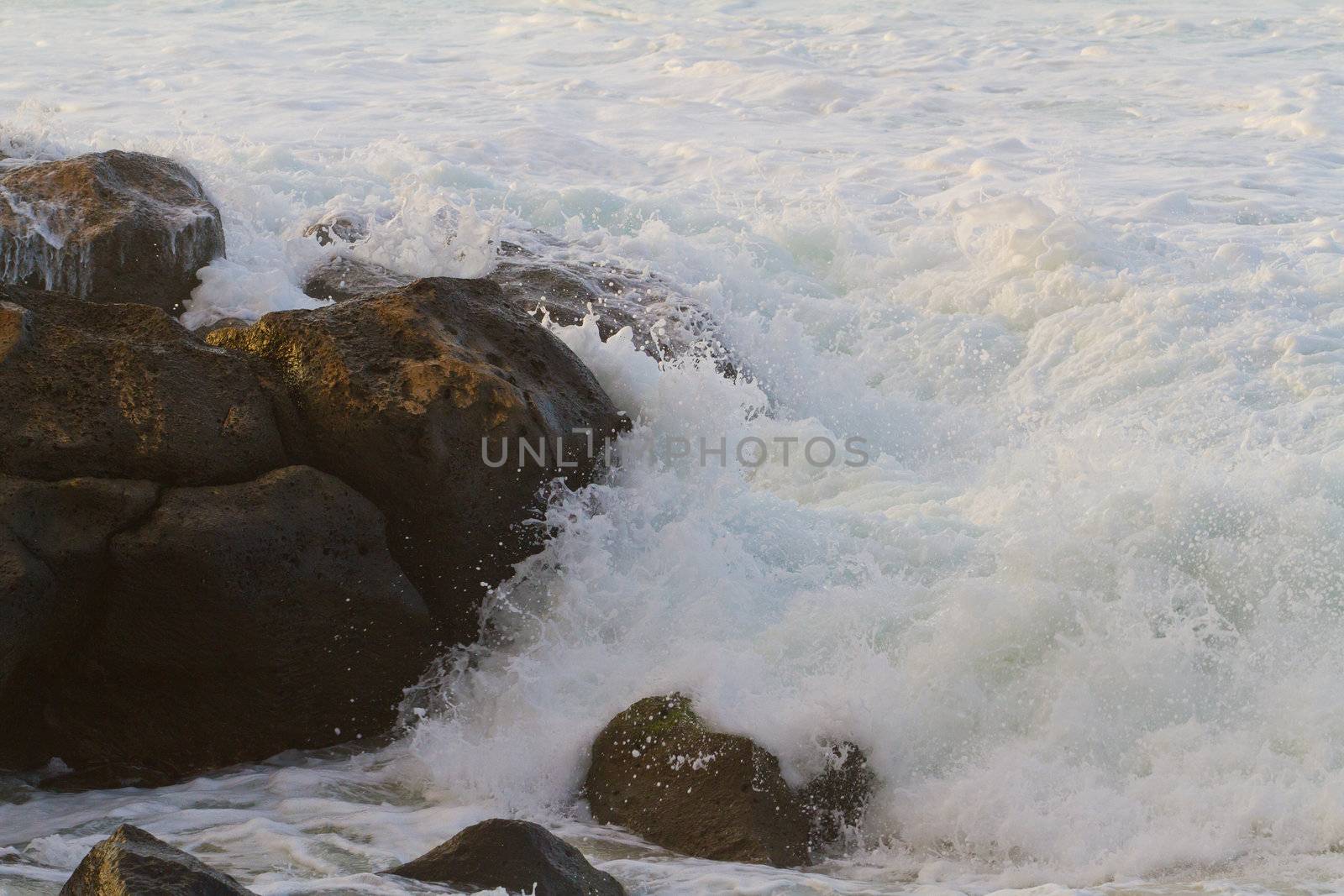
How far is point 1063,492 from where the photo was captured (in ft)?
17.9

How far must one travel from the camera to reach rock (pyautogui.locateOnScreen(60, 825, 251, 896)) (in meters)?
2.74

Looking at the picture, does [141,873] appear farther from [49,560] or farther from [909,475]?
[909,475]

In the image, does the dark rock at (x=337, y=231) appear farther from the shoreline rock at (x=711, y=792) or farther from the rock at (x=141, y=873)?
the rock at (x=141, y=873)

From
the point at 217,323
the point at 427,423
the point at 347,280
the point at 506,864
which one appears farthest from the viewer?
the point at 347,280

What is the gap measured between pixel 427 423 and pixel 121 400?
1014 millimetres

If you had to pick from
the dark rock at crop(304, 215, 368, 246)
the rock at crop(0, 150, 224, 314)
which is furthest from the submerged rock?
the dark rock at crop(304, 215, 368, 246)

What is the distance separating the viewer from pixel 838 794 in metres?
4.23

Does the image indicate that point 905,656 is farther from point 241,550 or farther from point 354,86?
point 354,86

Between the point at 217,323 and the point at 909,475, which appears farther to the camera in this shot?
the point at 909,475

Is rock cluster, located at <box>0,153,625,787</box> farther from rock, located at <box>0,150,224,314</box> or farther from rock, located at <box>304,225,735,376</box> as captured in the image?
rock, located at <box>304,225,735,376</box>

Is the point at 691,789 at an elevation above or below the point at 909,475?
below

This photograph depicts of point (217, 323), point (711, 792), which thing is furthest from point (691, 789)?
point (217, 323)

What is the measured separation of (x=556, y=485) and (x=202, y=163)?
4.86m

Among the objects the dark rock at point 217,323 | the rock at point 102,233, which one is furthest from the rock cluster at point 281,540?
the rock at point 102,233
